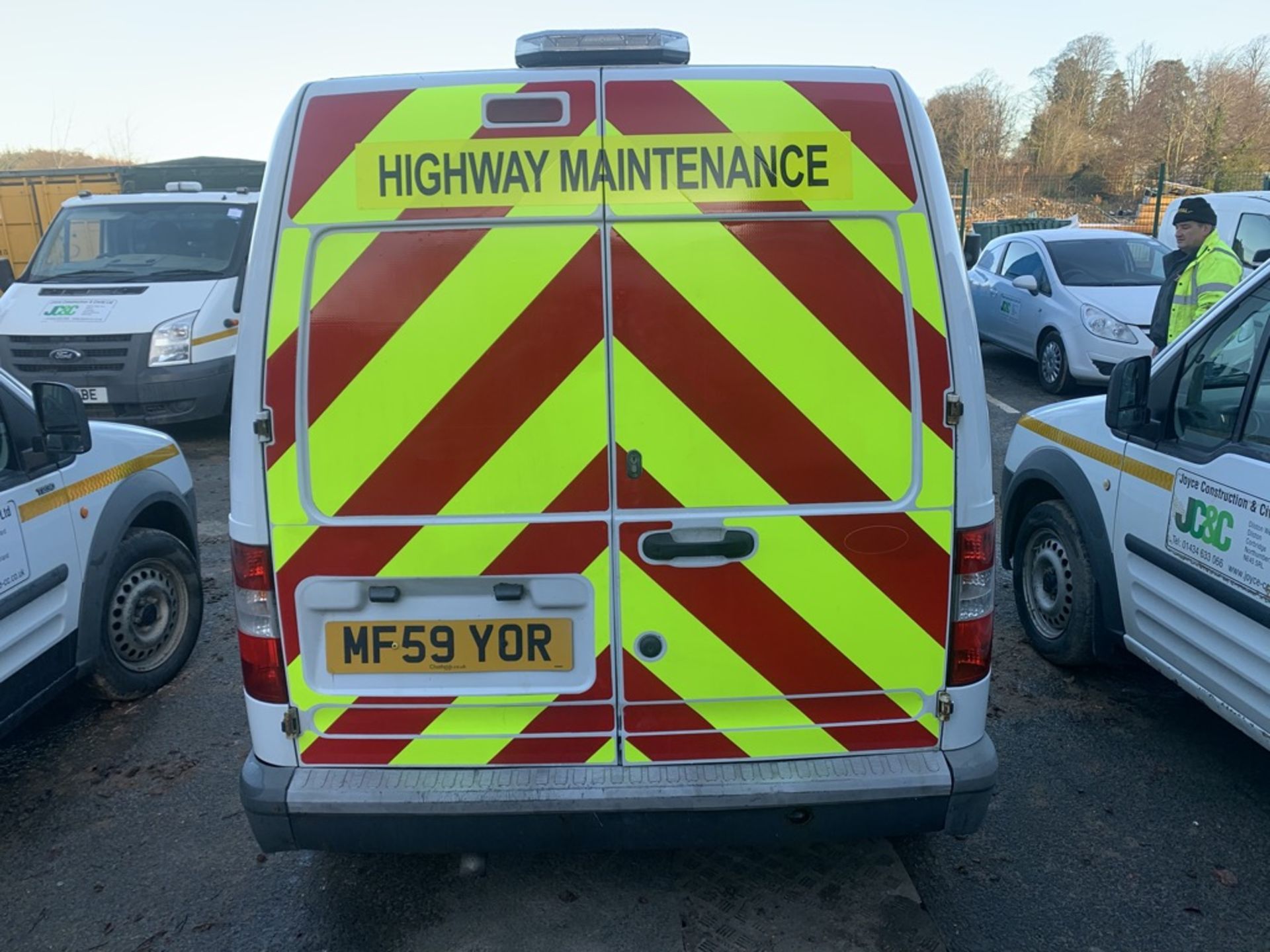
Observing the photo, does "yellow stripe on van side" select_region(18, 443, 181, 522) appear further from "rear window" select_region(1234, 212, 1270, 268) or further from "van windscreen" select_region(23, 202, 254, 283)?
"rear window" select_region(1234, 212, 1270, 268)

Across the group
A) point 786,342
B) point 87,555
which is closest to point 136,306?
point 87,555

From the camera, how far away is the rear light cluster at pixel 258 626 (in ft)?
8.02

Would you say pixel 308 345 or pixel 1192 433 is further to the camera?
pixel 1192 433

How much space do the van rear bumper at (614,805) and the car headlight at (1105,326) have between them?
8.06 m

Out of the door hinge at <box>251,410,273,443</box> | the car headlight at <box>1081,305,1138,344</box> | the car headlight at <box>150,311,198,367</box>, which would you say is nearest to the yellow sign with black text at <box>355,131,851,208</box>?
the door hinge at <box>251,410,273,443</box>

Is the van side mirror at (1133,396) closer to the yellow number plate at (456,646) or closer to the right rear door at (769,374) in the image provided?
the right rear door at (769,374)

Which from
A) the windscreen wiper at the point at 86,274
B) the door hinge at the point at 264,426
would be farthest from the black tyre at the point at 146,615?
the windscreen wiper at the point at 86,274

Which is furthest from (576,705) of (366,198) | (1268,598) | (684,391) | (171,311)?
(171,311)

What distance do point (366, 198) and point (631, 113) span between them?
67 cm

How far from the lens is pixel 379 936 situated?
2773 millimetres

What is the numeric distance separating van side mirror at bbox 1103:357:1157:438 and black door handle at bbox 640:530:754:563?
2008mm

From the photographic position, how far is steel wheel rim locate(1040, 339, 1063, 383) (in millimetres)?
9844

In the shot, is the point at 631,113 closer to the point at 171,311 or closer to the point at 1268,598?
the point at 1268,598

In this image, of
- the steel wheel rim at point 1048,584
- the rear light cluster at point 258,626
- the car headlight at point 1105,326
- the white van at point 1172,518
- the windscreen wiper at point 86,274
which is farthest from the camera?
the car headlight at point 1105,326
